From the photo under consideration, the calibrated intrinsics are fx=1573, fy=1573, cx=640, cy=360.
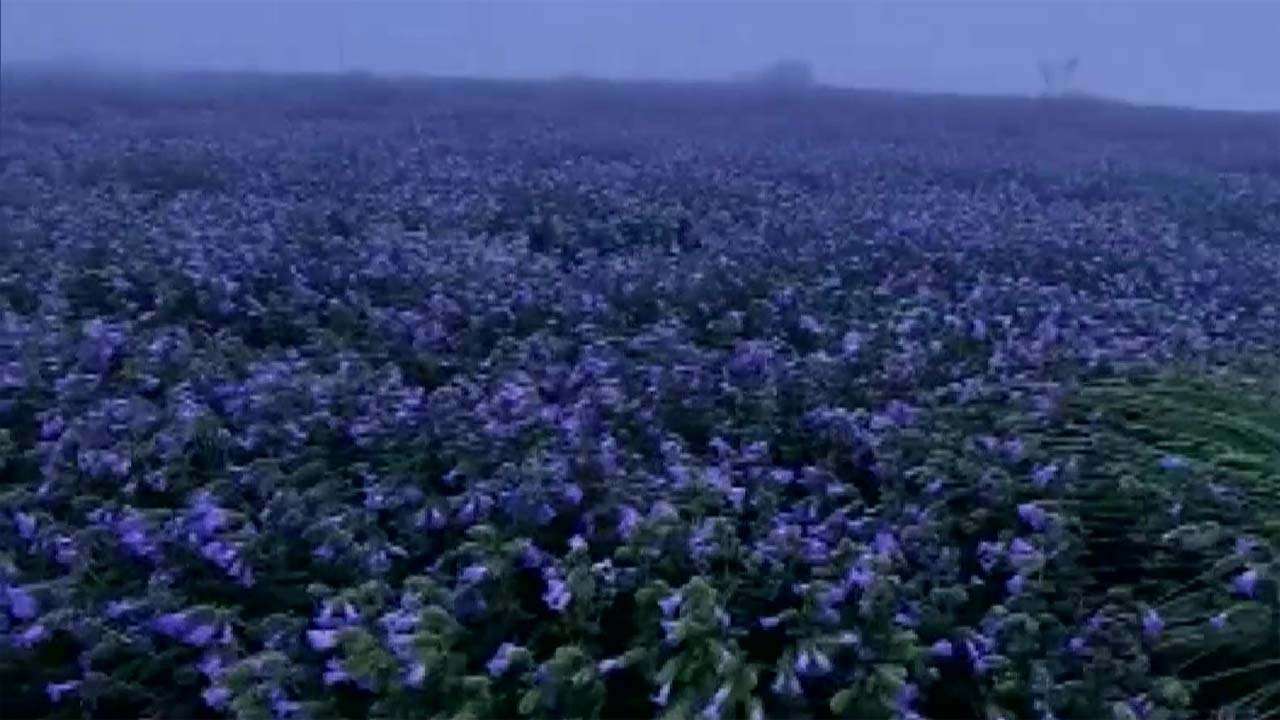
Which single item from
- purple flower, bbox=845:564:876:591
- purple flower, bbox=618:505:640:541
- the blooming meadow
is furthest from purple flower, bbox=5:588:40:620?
purple flower, bbox=845:564:876:591

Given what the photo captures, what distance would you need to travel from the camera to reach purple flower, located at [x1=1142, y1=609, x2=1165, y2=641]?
11.1 feet

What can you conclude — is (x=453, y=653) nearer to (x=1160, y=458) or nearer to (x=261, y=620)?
(x=261, y=620)

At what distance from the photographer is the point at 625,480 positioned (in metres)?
3.83

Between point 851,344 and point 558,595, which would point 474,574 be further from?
point 851,344

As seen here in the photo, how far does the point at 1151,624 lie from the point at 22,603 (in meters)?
2.42

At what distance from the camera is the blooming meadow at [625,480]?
10.6 feet

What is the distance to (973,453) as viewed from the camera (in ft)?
13.5

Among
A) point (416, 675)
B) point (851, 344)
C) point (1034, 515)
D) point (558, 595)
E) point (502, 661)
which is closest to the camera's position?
point (416, 675)

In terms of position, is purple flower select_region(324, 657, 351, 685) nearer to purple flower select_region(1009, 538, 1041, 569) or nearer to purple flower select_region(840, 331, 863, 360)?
purple flower select_region(1009, 538, 1041, 569)

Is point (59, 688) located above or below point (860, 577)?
below

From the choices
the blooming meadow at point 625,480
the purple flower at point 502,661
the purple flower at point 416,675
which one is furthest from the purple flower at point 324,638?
the purple flower at point 502,661

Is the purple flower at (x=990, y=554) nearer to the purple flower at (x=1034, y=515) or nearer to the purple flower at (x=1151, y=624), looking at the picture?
the purple flower at (x=1034, y=515)

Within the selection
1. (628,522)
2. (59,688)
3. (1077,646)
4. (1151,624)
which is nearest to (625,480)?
(628,522)

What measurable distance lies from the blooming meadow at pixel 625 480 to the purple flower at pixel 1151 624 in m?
0.02
